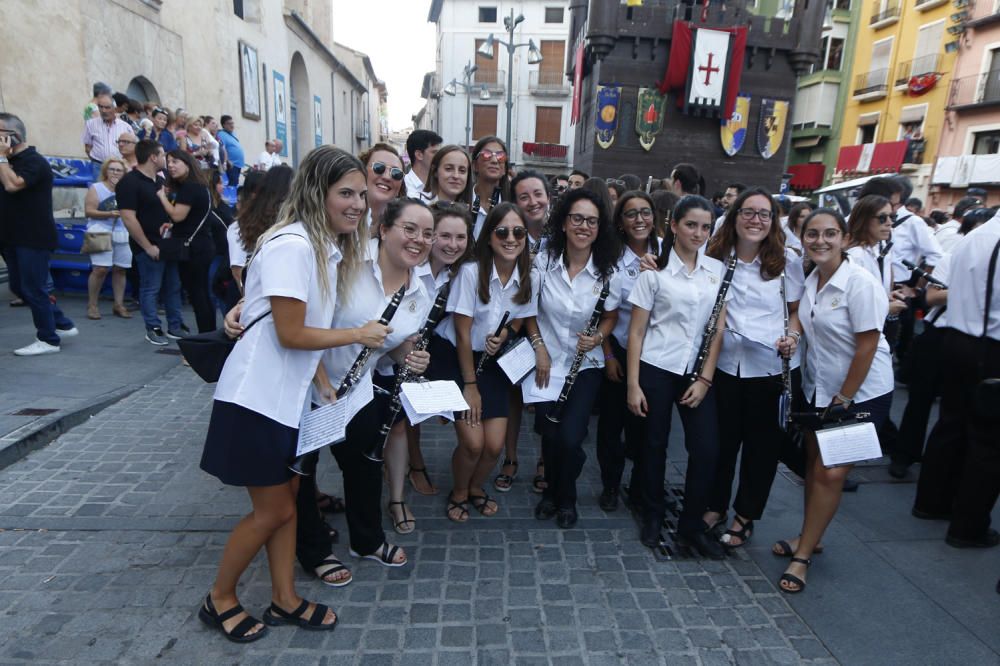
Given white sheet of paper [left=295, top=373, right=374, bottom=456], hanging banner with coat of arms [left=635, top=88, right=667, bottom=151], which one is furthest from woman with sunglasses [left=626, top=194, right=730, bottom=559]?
hanging banner with coat of arms [left=635, top=88, right=667, bottom=151]

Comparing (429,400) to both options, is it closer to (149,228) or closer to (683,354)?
(683,354)

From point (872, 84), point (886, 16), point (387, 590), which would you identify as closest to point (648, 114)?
point (387, 590)

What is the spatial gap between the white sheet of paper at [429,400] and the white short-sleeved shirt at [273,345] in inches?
26.4

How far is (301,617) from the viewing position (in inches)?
104

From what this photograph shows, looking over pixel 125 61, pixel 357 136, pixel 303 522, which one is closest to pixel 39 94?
pixel 125 61

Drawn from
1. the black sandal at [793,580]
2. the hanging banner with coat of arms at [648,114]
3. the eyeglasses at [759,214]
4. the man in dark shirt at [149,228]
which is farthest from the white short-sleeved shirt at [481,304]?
the hanging banner with coat of arms at [648,114]

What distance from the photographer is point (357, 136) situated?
47.8 meters

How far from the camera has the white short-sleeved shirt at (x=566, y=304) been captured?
3.60 m

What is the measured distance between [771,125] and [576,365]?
43.3 ft

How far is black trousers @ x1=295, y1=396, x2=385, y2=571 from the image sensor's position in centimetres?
290

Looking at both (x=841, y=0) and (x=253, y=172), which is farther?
(x=841, y=0)

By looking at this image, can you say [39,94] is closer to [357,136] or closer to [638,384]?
[638,384]

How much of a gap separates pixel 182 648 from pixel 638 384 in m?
2.54

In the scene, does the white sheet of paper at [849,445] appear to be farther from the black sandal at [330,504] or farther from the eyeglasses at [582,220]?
the black sandal at [330,504]
